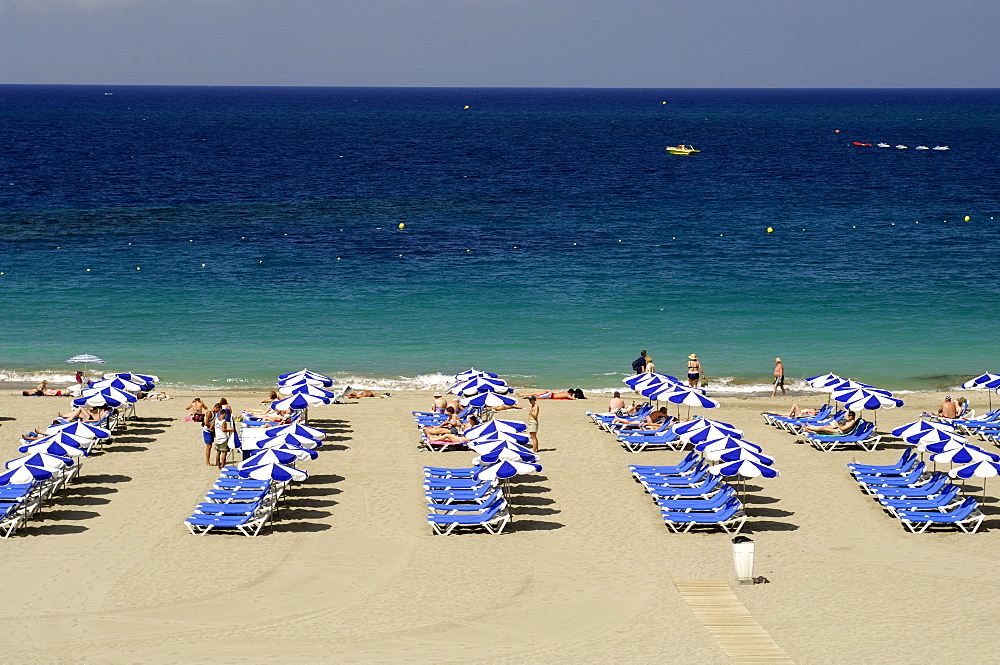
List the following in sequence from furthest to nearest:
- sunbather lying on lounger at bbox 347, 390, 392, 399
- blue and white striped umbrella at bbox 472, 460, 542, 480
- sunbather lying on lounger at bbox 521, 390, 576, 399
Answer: sunbather lying on lounger at bbox 521, 390, 576, 399
sunbather lying on lounger at bbox 347, 390, 392, 399
blue and white striped umbrella at bbox 472, 460, 542, 480

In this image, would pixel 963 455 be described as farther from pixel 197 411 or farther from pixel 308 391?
pixel 197 411

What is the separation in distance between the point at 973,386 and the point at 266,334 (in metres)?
23.0

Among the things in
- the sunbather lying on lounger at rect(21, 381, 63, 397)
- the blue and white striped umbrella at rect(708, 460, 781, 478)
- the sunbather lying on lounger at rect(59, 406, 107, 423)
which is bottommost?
the sunbather lying on lounger at rect(21, 381, 63, 397)

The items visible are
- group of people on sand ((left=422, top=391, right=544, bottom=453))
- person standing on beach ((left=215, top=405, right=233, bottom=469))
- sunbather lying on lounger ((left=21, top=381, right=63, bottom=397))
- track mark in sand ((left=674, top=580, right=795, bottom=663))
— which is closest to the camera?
track mark in sand ((left=674, top=580, right=795, bottom=663))

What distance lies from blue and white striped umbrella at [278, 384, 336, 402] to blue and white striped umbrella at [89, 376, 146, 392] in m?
3.48

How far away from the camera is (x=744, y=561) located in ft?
55.1

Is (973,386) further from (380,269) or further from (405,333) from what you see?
(380,269)

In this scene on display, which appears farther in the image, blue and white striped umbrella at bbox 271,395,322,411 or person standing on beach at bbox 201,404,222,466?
blue and white striped umbrella at bbox 271,395,322,411

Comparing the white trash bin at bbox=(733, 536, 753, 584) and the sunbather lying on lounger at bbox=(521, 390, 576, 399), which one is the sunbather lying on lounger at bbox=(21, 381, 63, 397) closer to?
the sunbather lying on lounger at bbox=(521, 390, 576, 399)

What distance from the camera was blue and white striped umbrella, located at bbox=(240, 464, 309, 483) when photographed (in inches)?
779

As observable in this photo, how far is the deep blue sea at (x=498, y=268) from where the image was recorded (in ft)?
120

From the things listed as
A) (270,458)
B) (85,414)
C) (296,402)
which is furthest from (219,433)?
(85,414)

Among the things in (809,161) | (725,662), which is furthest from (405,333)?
(809,161)

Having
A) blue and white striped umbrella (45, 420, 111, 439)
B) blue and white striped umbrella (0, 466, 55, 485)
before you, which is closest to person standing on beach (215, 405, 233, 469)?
blue and white striped umbrella (45, 420, 111, 439)
